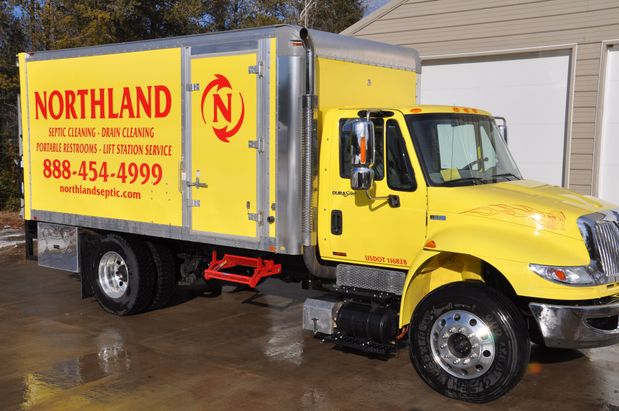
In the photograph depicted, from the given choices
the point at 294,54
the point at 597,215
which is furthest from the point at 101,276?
the point at 597,215

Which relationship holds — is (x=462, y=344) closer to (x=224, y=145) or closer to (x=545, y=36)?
(x=224, y=145)

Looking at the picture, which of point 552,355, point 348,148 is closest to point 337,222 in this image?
point 348,148

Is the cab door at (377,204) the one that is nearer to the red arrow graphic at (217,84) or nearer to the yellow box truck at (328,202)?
the yellow box truck at (328,202)

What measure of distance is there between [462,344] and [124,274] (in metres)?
4.50

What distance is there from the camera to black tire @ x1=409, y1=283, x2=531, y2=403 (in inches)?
210

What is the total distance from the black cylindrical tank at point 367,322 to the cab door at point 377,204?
0.43m

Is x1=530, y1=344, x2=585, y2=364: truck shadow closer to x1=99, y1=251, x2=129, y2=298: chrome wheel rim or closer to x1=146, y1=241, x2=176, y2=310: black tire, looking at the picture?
x1=146, y1=241, x2=176, y2=310: black tire

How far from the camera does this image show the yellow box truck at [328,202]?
17.7 feet

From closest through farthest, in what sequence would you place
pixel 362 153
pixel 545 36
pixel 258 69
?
pixel 362 153, pixel 258 69, pixel 545 36

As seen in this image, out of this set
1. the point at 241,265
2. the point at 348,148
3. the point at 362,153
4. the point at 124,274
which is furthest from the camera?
the point at 124,274

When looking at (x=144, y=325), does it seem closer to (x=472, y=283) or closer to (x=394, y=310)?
(x=394, y=310)

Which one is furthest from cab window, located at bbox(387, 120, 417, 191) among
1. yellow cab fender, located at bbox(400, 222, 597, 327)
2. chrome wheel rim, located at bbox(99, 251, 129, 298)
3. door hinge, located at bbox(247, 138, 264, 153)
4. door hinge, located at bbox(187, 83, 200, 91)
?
chrome wheel rim, located at bbox(99, 251, 129, 298)

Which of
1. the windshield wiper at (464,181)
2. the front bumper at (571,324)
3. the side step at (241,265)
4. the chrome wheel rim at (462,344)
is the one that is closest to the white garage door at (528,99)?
the windshield wiper at (464,181)

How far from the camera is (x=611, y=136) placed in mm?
A: 10430
